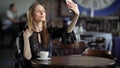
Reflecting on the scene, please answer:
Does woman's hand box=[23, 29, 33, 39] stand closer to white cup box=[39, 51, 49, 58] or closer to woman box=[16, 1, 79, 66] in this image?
woman box=[16, 1, 79, 66]

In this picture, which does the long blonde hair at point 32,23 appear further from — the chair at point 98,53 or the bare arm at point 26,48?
the chair at point 98,53

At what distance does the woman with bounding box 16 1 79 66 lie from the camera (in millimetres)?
3168

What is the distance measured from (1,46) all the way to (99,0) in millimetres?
3293

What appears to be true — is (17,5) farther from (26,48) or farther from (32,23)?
(26,48)

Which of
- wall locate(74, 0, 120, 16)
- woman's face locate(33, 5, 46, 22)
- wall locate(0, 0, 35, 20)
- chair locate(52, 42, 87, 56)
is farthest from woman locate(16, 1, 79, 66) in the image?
wall locate(0, 0, 35, 20)

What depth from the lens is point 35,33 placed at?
3.29m

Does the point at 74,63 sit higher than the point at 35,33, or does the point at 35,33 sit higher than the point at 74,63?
the point at 35,33

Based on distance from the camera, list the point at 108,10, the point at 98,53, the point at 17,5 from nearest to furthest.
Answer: the point at 98,53 → the point at 108,10 → the point at 17,5

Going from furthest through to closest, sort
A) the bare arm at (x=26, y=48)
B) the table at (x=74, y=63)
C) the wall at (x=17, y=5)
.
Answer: the wall at (x=17, y=5), the bare arm at (x=26, y=48), the table at (x=74, y=63)

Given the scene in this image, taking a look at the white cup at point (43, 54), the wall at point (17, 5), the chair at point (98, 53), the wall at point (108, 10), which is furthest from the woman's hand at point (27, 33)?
the wall at point (17, 5)

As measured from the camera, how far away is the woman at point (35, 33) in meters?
3.17

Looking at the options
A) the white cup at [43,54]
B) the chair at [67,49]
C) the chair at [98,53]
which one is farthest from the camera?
the chair at [67,49]

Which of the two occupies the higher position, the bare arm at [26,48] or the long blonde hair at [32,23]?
the long blonde hair at [32,23]

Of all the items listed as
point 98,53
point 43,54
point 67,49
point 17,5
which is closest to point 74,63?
point 43,54
